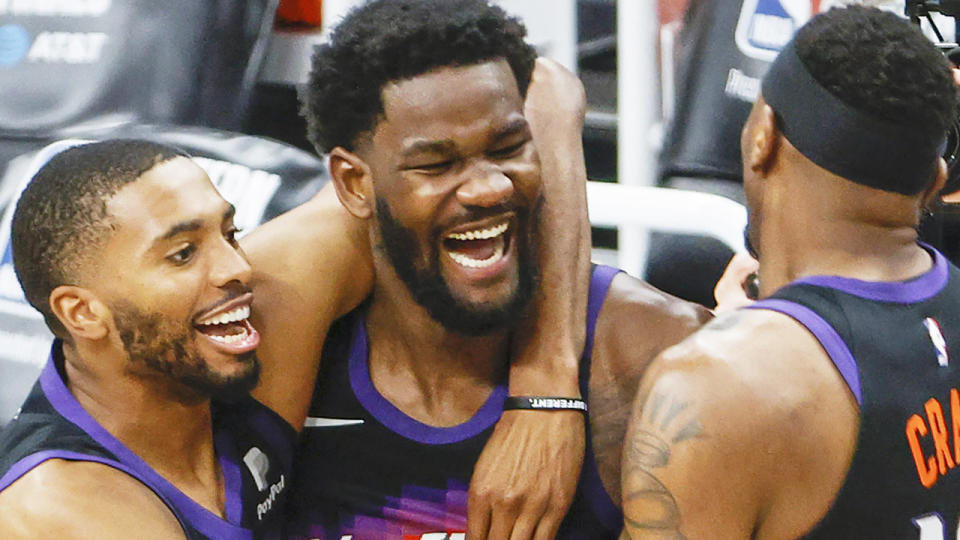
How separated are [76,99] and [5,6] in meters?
0.38

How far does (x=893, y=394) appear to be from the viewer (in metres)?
1.85

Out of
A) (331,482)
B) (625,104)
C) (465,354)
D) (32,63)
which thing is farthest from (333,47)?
(32,63)

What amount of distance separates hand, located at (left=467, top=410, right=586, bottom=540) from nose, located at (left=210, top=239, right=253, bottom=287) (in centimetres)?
44

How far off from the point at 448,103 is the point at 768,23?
5.41ft

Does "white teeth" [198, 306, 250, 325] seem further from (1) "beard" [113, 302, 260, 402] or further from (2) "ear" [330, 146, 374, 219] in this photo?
(2) "ear" [330, 146, 374, 219]

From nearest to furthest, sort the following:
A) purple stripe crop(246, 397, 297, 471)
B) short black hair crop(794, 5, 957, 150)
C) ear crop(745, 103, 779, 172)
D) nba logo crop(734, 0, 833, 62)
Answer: short black hair crop(794, 5, 957, 150) < ear crop(745, 103, 779, 172) < purple stripe crop(246, 397, 297, 471) < nba logo crop(734, 0, 833, 62)

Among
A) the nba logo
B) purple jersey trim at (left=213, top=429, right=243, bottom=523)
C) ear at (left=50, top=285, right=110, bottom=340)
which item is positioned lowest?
the nba logo

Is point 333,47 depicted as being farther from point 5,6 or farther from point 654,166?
point 5,6

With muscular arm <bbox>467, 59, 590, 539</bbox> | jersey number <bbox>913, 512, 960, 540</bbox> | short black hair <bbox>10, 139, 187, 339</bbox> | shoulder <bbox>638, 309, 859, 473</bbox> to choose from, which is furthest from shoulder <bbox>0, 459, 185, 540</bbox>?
jersey number <bbox>913, 512, 960, 540</bbox>

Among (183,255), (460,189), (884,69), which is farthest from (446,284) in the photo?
(884,69)

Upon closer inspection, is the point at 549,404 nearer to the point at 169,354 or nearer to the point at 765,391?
the point at 765,391

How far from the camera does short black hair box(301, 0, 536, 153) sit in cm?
217

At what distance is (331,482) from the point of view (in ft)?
7.50

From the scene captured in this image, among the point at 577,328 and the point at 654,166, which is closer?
the point at 577,328
